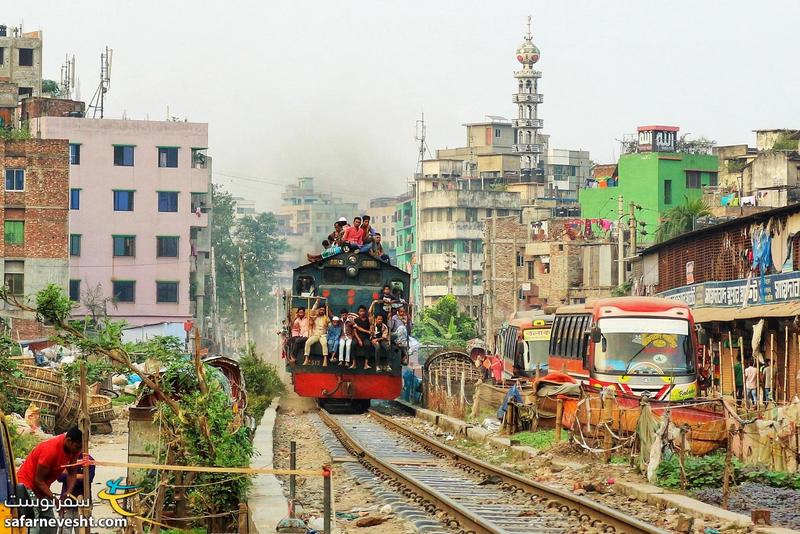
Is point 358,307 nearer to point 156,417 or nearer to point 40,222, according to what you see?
point 156,417

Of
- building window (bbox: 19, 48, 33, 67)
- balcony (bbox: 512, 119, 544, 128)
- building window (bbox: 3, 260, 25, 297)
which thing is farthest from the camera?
balcony (bbox: 512, 119, 544, 128)

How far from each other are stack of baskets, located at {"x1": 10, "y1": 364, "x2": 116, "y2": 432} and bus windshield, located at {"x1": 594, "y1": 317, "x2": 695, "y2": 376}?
968 centimetres

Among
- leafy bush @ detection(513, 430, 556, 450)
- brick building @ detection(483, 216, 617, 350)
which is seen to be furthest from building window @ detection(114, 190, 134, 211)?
leafy bush @ detection(513, 430, 556, 450)

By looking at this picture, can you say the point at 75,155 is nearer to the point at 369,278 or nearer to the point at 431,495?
the point at 369,278

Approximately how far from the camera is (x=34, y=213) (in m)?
61.8

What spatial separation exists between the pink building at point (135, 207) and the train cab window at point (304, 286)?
119ft

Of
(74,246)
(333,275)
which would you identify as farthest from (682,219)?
(333,275)

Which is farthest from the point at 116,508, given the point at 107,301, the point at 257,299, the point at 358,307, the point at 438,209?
the point at 438,209

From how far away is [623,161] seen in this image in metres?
84.7

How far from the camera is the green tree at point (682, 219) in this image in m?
64.9

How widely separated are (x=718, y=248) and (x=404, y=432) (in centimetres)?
1715

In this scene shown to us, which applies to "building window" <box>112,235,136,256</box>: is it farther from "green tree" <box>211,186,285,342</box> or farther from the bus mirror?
the bus mirror

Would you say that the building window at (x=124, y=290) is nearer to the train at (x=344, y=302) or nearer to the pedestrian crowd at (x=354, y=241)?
the pedestrian crowd at (x=354, y=241)

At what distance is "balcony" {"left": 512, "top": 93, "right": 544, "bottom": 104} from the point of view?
136 m
